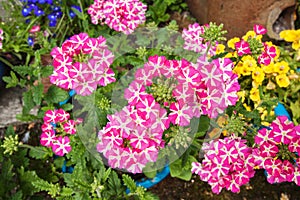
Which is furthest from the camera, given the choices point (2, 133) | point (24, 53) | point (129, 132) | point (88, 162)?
point (24, 53)

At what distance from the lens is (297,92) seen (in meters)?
2.06

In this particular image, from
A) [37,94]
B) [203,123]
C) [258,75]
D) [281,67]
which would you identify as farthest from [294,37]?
[37,94]

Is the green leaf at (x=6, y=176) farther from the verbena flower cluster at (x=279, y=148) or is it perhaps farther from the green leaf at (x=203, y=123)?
the verbena flower cluster at (x=279, y=148)

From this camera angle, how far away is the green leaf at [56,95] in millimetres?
1717

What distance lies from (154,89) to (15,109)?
1214 mm

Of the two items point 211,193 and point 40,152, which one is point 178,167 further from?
point 40,152

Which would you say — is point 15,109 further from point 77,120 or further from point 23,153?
point 77,120

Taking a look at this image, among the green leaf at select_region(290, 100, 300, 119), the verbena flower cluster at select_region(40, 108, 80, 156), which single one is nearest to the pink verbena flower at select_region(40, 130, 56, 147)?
the verbena flower cluster at select_region(40, 108, 80, 156)

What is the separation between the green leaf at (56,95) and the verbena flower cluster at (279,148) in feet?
2.57

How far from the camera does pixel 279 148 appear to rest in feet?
4.45

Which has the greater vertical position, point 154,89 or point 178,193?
point 154,89

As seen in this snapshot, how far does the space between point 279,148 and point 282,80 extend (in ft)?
1.91

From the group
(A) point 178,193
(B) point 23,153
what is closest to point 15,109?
(B) point 23,153

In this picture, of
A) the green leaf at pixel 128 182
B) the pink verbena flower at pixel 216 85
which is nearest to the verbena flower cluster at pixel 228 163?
the pink verbena flower at pixel 216 85
